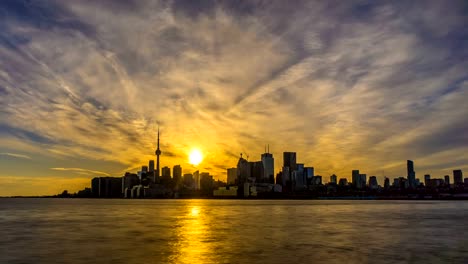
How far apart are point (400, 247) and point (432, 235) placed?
63.4ft

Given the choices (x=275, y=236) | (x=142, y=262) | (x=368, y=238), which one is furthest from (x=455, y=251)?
(x=142, y=262)

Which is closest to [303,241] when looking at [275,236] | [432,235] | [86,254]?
[275,236]

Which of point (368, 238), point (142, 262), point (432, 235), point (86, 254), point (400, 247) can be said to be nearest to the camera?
point (142, 262)

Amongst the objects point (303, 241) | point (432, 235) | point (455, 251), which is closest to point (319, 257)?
point (303, 241)

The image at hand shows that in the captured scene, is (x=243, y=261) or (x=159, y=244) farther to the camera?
(x=159, y=244)

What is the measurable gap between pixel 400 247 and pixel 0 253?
50.6m

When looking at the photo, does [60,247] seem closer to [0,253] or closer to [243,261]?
[0,253]

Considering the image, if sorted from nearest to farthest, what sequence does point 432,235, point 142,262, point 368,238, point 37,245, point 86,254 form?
point 142,262, point 86,254, point 37,245, point 368,238, point 432,235

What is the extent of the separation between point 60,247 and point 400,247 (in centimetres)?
4549

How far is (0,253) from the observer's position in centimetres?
4809

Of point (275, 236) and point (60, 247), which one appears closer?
point (60, 247)

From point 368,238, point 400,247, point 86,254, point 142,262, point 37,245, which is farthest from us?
point 368,238

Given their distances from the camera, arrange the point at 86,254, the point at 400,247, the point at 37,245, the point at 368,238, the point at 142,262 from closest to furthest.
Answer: the point at 142,262
the point at 86,254
the point at 400,247
the point at 37,245
the point at 368,238

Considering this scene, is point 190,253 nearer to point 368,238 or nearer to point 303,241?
point 303,241
